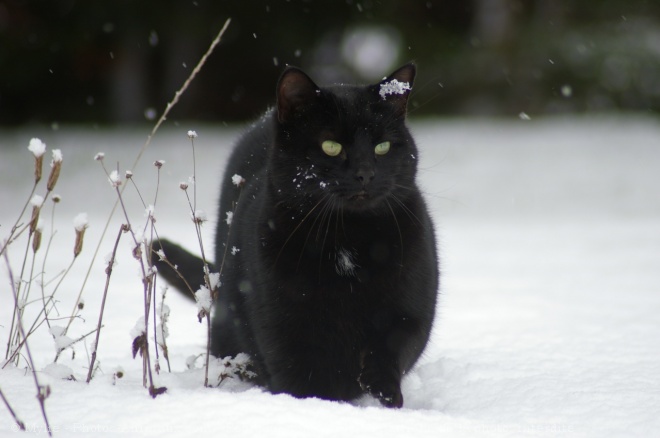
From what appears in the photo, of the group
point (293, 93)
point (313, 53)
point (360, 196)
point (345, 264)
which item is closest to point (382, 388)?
point (345, 264)

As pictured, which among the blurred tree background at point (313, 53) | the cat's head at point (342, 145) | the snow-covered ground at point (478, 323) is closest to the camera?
the snow-covered ground at point (478, 323)

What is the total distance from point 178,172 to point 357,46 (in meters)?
→ 6.57

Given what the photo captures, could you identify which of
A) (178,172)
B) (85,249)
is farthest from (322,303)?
(178,172)

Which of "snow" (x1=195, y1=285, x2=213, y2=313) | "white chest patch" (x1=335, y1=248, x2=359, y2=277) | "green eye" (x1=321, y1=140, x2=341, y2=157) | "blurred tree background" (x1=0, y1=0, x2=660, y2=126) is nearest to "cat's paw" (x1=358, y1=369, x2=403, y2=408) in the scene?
"white chest patch" (x1=335, y1=248, x2=359, y2=277)

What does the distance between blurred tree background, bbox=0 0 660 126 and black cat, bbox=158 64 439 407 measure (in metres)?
9.49

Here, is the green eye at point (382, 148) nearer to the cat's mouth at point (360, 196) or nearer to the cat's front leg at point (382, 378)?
the cat's mouth at point (360, 196)

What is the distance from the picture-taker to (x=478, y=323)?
3.36 m

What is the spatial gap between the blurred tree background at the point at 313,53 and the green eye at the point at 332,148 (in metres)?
9.59

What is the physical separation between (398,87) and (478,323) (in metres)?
1.41

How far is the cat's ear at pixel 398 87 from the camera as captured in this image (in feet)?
7.96

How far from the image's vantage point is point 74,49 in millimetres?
12250

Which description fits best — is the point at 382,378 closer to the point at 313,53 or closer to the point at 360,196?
the point at 360,196

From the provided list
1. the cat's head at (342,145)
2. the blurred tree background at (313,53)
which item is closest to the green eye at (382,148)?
the cat's head at (342,145)

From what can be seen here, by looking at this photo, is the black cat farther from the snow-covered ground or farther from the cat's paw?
the snow-covered ground
